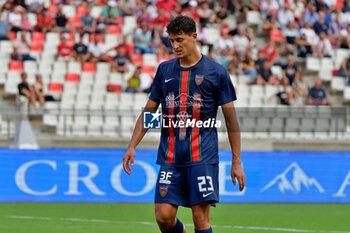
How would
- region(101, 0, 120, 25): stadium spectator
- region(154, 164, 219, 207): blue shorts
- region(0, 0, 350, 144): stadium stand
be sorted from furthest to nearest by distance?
region(101, 0, 120, 25): stadium spectator < region(0, 0, 350, 144): stadium stand < region(154, 164, 219, 207): blue shorts

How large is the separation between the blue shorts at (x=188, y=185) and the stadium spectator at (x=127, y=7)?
1599cm

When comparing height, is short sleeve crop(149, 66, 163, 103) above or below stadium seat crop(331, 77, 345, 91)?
above

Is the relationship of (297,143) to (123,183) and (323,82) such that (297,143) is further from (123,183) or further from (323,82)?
(123,183)

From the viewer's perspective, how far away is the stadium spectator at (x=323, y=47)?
21844 mm

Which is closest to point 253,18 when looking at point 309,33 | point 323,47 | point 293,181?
point 309,33

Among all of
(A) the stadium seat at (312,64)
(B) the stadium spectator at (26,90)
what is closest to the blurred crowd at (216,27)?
(A) the stadium seat at (312,64)

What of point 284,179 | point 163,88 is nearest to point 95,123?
point 284,179

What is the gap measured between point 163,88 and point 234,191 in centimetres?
748

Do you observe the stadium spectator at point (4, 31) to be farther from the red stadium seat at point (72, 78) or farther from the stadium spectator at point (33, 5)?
the red stadium seat at point (72, 78)

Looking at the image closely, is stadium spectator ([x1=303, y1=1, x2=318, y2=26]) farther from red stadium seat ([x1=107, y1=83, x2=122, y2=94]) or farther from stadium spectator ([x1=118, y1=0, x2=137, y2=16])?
red stadium seat ([x1=107, y1=83, x2=122, y2=94])

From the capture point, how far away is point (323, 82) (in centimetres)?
2130

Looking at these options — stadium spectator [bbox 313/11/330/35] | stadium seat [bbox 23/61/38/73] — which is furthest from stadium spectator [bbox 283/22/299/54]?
stadium seat [bbox 23/61/38/73]

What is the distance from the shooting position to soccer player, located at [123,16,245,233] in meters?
5.95

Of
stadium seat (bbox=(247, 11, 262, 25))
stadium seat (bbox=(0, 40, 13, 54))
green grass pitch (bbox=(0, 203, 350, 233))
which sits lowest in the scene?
green grass pitch (bbox=(0, 203, 350, 233))
